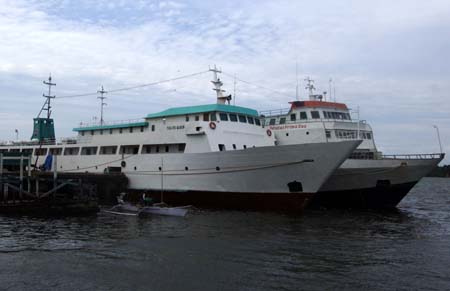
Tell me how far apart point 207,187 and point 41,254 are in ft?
50.3

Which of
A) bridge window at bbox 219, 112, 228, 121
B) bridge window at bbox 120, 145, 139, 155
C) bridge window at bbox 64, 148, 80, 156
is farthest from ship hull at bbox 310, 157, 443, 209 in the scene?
bridge window at bbox 64, 148, 80, 156

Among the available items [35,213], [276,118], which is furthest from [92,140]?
[276,118]

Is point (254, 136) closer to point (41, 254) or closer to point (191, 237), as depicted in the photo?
point (191, 237)

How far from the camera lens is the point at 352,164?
110ft

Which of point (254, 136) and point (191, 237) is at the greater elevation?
point (254, 136)

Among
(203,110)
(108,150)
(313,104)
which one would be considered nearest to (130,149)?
(108,150)

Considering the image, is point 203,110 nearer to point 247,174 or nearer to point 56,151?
point 247,174

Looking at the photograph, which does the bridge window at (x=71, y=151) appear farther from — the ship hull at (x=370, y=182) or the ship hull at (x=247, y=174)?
the ship hull at (x=370, y=182)

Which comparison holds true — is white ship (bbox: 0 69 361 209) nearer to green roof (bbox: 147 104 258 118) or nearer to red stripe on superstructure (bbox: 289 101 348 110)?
green roof (bbox: 147 104 258 118)

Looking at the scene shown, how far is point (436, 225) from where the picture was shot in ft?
86.9

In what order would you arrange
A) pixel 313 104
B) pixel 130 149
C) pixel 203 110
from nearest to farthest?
pixel 203 110 → pixel 130 149 → pixel 313 104

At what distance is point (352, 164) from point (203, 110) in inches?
455

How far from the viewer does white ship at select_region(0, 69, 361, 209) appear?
93.0 feet

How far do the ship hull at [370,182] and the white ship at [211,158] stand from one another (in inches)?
231
